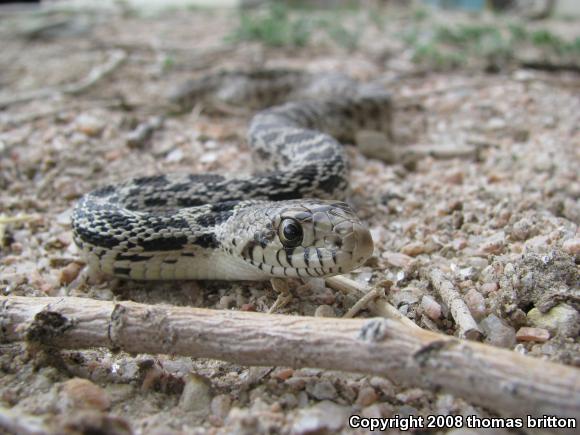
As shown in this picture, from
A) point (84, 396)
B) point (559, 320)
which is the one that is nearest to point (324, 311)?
point (559, 320)

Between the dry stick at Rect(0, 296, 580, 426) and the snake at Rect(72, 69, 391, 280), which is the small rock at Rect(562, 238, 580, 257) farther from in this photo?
the dry stick at Rect(0, 296, 580, 426)

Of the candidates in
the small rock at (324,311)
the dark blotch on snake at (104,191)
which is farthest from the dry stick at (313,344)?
the dark blotch on snake at (104,191)

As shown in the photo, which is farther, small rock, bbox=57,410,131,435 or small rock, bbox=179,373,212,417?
small rock, bbox=179,373,212,417

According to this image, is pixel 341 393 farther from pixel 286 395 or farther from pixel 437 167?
pixel 437 167

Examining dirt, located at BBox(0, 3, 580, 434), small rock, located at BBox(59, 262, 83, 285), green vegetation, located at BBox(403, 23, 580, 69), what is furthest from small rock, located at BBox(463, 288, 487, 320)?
green vegetation, located at BBox(403, 23, 580, 69)

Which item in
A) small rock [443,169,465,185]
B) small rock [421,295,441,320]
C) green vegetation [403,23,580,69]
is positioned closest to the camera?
small rock [421,295,441,320]

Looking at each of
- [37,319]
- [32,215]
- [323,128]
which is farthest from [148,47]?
[37,319]
